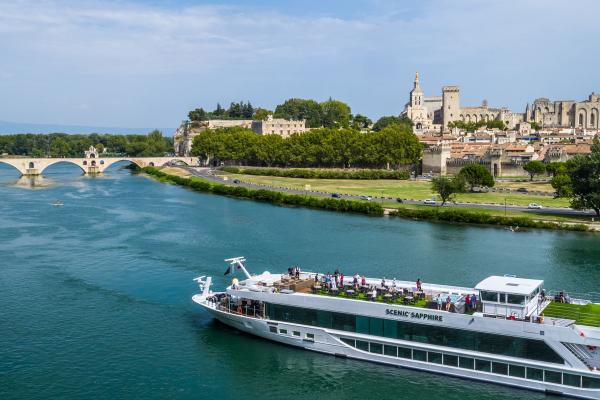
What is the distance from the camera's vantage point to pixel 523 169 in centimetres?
8912

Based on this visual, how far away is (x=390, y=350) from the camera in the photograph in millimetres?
22609

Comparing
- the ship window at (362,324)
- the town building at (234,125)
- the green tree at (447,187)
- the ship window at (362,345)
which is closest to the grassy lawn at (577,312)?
the ship window at (362,324)

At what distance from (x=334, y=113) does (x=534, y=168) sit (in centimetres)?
7830

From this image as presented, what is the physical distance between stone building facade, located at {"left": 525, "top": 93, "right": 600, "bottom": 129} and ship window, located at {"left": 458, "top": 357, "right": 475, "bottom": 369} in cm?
13716

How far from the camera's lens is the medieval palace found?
6009 inches

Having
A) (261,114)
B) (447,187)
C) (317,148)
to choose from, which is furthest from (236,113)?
(447,187)

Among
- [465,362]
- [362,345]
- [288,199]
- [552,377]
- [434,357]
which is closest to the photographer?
[552,377]

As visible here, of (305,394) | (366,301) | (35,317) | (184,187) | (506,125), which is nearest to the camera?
(305,394)

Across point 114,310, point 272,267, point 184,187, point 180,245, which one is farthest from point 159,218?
point 184,187

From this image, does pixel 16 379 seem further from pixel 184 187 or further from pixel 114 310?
pixel 184 187

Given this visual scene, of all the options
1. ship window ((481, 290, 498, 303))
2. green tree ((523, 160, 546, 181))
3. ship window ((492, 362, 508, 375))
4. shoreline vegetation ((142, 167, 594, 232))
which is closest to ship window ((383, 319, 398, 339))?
ship window ((481, 290, 498, 303))

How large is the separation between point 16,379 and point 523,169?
78031 millimetres

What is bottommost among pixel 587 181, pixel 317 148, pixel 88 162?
pixel 587 181

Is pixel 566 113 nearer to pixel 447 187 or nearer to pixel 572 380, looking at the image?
pixel 447 187
